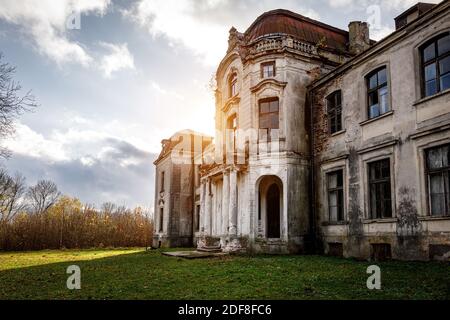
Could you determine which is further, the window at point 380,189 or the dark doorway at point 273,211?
the dark doorway at point 273,211

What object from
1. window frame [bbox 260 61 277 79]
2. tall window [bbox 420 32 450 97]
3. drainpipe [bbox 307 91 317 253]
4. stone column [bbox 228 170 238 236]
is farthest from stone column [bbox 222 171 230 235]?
tall window [bbox 420 32 450 97]

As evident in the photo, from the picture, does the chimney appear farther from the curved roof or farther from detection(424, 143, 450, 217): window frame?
detection(424, 143, 450, 217): window frame

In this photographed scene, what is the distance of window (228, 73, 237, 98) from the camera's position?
21312 millimetres

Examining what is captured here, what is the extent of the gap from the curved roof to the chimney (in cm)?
45

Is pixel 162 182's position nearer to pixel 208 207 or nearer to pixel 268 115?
pixel 208 207

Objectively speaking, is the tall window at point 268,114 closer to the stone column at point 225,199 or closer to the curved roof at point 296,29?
the stone column at point 225,199

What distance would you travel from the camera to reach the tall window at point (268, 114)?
60.3ft

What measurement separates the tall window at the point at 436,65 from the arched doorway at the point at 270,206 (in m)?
8.22

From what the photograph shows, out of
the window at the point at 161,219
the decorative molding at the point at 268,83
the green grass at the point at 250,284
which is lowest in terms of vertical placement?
the green grass at the point at 250,284

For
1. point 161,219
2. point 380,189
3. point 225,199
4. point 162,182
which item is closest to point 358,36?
point 380,189

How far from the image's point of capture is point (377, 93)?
14141 mm

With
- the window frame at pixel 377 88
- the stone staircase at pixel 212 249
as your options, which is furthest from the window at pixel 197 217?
the window frame at pixel 377 88

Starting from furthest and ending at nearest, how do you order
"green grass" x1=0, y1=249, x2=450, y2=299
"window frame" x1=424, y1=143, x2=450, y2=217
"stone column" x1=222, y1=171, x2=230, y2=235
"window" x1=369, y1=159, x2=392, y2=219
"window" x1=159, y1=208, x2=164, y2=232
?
1. "window" x1=159, y1=208, x2=164, y2=232
2. "stone column" x1=222, y1=171, x2=230, y2=235
3. "window" x1=369, y1=159, x2=392, y2=219
4. "window frame" x1=424, y1=143, x2=450, y2=217
5. "green grass" x1=0, y1=249, x2=450, y2=299

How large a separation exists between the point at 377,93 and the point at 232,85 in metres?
9.55
